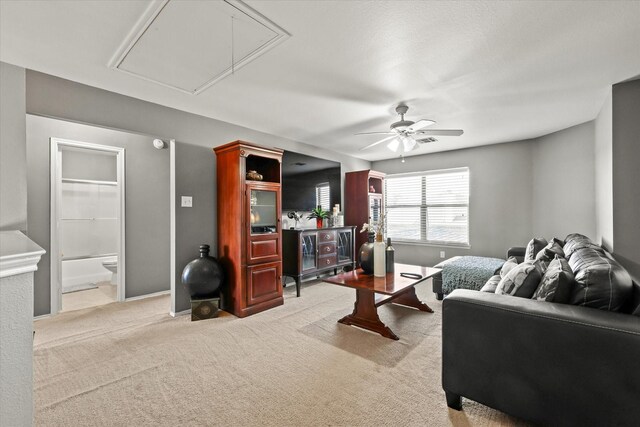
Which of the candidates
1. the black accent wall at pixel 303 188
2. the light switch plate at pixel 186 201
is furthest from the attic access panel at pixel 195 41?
the black accent wall at pixel 303 188

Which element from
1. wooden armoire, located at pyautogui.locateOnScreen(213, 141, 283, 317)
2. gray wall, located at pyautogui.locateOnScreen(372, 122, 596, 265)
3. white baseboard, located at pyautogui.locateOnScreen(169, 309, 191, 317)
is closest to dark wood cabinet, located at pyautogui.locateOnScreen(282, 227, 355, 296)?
wooden armoire, located at pyautogui.locateOnScreen(213, 141, 283, 317)

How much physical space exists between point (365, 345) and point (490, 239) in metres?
3.72

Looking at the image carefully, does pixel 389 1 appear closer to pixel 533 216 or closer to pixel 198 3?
pixel 198 3

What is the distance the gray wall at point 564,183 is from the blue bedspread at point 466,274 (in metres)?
1.35

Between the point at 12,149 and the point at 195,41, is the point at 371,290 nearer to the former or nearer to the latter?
the point at 195,41

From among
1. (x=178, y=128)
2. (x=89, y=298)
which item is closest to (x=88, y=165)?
(x=89, y=298)

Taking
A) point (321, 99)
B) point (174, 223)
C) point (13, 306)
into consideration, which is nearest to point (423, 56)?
point (321, 99)

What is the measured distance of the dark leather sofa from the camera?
122 centimetres

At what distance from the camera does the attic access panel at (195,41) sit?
1625 mm

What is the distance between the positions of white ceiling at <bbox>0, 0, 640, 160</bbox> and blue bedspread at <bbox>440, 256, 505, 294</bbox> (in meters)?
1.89

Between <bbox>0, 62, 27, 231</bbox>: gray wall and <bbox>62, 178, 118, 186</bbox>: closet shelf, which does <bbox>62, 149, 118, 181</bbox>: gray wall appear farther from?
<bbox>0, 62, 27, 231</bbox>: gray wall

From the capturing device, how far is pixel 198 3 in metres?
1.56

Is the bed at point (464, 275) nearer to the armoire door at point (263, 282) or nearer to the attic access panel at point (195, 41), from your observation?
the armoire door at point (263, 282)

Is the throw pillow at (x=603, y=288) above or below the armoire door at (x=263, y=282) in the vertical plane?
above
